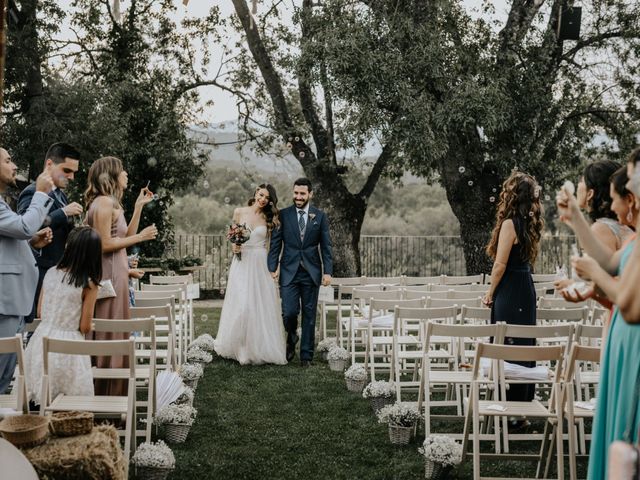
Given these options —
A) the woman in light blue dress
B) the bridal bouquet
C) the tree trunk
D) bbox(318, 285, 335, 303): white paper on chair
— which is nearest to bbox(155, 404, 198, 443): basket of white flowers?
the woman in light blue dress

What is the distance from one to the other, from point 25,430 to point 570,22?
10895 millimetres

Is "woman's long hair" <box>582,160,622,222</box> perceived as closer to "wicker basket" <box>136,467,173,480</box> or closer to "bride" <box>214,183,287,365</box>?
"wicker basket" <box>136,467,173,480</box>

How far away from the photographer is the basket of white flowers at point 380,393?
6203mm

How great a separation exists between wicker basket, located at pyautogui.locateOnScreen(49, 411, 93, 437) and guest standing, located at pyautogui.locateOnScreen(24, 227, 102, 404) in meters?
1.18

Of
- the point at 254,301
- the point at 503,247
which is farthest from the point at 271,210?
the point at 503,247

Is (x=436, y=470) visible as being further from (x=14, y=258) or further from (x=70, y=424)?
(x=14, y=258)

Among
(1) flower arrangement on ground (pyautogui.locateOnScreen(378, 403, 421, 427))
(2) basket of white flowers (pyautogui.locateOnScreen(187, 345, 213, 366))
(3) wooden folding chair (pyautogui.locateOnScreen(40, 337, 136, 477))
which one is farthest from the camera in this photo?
(2) basket of white flowers (pyautogui.locateOnScreen(187, 345, 213, 366))

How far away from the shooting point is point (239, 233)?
29.4 ft

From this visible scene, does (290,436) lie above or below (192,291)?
below

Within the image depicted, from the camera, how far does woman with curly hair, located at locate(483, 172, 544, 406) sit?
5723mm

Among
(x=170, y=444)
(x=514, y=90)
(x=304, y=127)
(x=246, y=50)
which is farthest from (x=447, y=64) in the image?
(x=170, y=444)

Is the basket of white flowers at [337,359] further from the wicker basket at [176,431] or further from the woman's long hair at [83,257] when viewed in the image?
the woman's long hair at [83,257]

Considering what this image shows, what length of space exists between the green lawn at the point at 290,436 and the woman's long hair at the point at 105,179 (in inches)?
75.6

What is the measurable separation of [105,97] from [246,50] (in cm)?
360
